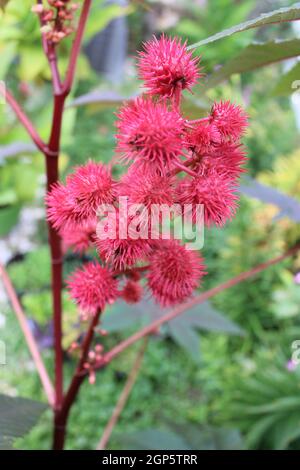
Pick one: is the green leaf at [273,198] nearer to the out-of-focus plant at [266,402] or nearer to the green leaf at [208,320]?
the green leaf at [208,320]

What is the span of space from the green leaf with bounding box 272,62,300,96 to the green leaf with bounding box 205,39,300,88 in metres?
0.01

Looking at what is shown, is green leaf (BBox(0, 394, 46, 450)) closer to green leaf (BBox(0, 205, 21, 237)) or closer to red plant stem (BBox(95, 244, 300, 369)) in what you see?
red plant stem (BBox(95, 244, 300, 369))

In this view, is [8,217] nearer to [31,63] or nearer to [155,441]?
[31,63]

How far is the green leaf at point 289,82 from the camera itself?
36 cm

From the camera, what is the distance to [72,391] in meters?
0.42

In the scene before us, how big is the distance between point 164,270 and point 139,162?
82 mm

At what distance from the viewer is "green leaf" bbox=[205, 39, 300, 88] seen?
34 centimetres

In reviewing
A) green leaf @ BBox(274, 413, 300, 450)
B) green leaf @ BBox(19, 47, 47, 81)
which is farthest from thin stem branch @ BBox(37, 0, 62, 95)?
green leaf @ BBox(19, 47, 47, 81)

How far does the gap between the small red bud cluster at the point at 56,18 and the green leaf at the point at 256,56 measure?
0.11m

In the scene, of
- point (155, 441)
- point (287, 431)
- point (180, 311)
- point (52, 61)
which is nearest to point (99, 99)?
point (52, 61)

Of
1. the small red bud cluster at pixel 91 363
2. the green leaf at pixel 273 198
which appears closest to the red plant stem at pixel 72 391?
the small red bud cluster at pixel 91 363
